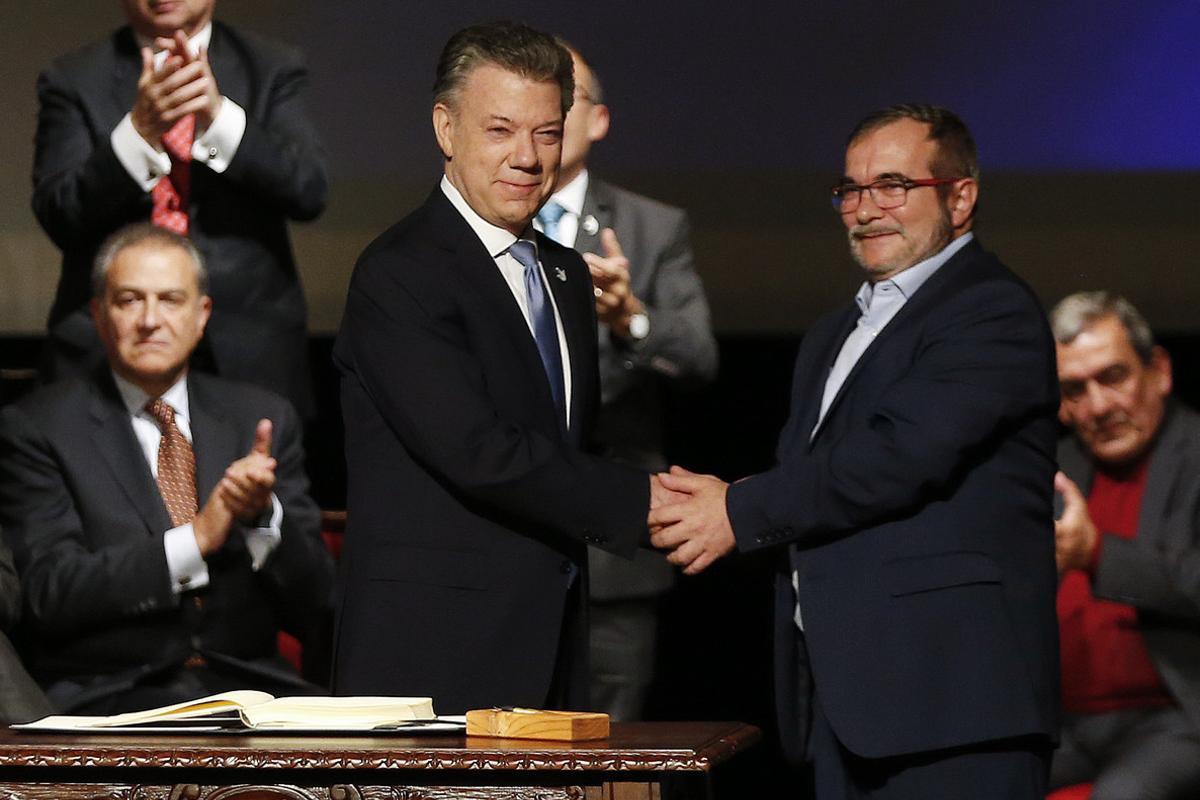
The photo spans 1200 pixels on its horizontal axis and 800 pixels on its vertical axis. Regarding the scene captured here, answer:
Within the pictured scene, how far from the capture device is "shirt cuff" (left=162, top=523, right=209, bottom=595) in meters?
3.73

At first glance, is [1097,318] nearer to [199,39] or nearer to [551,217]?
[551,217]

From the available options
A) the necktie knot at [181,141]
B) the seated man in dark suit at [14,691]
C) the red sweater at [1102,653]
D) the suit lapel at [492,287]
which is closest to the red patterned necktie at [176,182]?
the necktie knot at [181,141]

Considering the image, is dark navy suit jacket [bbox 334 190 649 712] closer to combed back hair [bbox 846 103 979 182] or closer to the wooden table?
the wooden table

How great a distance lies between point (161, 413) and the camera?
12.6ft

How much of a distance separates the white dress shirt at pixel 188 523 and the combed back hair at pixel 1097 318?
166cm

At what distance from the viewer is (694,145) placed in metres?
4.51

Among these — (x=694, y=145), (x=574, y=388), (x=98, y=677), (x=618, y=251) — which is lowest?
(x=98, y=677)

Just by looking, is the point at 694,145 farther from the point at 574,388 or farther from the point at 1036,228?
the point at 574,388

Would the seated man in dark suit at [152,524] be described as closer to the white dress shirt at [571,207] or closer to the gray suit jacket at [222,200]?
the gray suit jacket at [222,200]

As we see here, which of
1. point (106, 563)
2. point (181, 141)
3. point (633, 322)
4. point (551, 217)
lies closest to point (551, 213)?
point (551, 217)

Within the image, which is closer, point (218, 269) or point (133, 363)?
point (133, 363)

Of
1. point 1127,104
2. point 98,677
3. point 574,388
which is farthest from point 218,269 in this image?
point 1127,104

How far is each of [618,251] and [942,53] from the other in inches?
44.9

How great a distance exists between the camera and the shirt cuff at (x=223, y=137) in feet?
13.2
